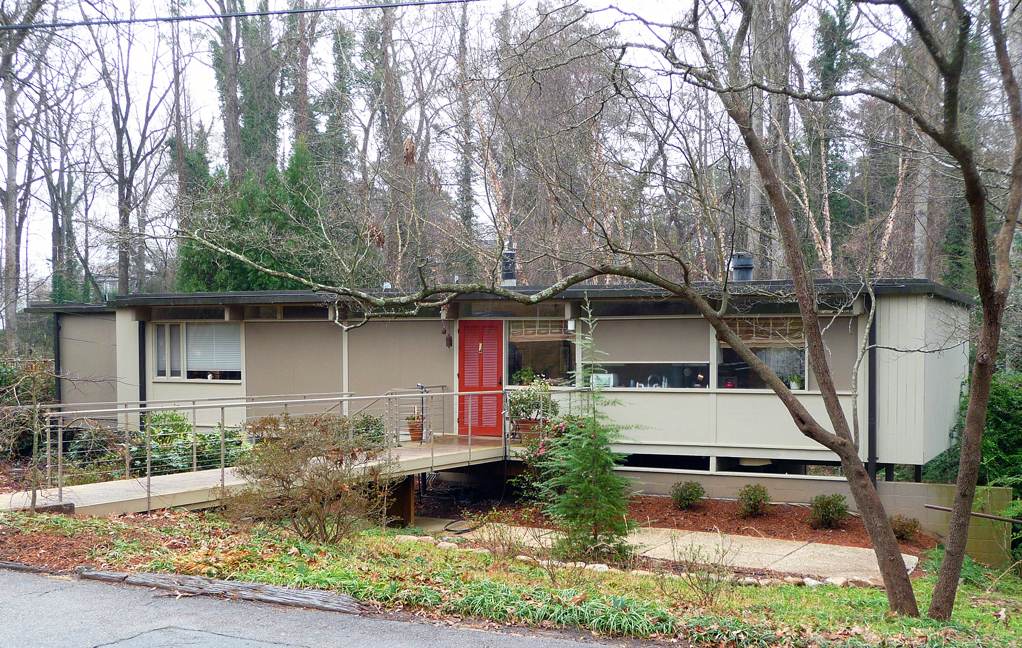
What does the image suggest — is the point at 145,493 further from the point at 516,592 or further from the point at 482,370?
the point at 482,370

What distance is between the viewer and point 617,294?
526 inches

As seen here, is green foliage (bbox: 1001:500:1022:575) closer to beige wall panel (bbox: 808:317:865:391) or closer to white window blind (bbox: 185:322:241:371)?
beige wall panel (bbox: 808:317:865:391)

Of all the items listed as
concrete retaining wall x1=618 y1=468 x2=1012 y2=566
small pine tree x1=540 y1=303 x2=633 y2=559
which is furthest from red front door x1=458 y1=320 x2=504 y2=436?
small pine tree x1=540 y1=303 x2=633 y2=559

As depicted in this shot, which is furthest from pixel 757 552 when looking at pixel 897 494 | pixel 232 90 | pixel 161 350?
pixel 232 90

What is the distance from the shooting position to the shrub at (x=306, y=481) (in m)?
7.71

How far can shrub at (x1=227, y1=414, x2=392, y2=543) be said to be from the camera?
25.3ft

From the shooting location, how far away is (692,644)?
5047 millimetres

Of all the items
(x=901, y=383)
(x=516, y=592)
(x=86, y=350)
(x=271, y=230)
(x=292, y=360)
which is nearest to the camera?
(x=516, y=592)

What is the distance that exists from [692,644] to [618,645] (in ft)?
1.52

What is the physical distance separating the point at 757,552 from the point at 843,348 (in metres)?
3.83

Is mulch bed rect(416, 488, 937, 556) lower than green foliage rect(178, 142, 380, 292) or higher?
lower

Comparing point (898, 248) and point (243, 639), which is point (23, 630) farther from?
point (898, 248)

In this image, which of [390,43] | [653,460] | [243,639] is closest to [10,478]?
[243,639]

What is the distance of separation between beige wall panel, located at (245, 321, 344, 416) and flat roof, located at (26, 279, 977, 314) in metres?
0.94
